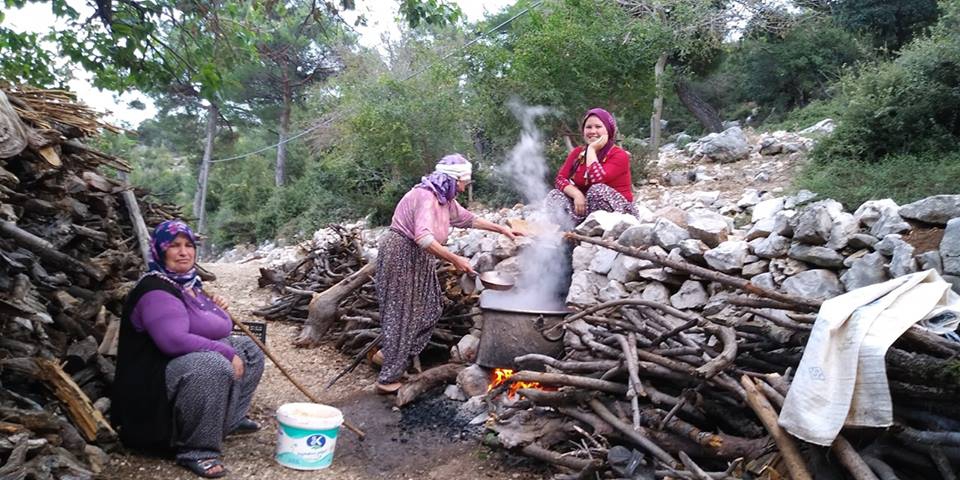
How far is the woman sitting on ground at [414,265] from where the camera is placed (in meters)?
4.94

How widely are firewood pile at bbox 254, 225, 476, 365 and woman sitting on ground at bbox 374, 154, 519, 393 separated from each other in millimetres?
535

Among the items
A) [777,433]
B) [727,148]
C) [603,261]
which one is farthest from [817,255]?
[727,148]

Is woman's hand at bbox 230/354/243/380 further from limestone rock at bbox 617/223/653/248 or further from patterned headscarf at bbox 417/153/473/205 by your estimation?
limestone rock at bbox 617/223/653/248

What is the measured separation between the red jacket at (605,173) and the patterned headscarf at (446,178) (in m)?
1.24

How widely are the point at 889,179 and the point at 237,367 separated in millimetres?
5650

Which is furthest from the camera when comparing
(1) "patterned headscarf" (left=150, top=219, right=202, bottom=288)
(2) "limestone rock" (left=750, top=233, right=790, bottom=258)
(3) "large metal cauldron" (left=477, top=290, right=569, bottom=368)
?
(3) "large metal cauldron" (left=477, top=290, right=569, bottom=368)

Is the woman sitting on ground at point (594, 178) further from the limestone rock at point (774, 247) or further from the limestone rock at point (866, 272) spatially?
the limestone rock at point (866, 272)

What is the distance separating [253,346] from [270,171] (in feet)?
74.9

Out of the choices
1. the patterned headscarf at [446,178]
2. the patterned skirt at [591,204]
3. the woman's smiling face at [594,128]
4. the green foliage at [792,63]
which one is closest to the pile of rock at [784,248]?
the patterned skirt at [591,204]

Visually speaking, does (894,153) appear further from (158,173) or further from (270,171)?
(158,173)

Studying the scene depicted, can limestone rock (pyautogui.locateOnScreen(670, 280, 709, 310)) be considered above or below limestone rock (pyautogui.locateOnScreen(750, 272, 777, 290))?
below

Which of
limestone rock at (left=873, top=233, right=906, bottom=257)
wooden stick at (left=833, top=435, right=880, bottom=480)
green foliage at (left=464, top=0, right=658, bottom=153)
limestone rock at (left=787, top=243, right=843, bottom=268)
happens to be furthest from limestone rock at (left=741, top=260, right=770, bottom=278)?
green foliage at (left=464, top=0, right=658, bottom=153)

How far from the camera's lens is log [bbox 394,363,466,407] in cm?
501


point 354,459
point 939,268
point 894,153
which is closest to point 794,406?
point 939,268
